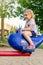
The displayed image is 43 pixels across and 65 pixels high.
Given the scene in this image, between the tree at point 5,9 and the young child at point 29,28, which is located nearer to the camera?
the young child at point 29,28

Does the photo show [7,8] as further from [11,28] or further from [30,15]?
[30,15]

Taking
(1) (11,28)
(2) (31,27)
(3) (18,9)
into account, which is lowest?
(1) (11,28)

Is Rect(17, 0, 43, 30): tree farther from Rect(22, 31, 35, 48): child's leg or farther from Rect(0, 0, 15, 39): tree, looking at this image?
Rect(22, 31, 35, 48): child's leg

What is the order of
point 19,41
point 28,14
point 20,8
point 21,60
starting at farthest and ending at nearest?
point 20,8 → point 21,60 → point 28,14 → point 19,41

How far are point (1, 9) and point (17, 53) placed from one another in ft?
32.7

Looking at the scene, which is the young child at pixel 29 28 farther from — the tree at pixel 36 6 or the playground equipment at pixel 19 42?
the tree at pixel 36 6

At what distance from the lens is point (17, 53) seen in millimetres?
3625

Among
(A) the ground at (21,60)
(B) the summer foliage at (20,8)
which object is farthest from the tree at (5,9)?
(A) the ground at (21,60)

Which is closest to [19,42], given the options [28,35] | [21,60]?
[28,35]

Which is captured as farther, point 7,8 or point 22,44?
point 7,8

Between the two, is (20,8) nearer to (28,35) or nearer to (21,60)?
(21,60)

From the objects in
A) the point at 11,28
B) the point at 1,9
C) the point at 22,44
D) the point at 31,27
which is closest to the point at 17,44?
the point at 22,44

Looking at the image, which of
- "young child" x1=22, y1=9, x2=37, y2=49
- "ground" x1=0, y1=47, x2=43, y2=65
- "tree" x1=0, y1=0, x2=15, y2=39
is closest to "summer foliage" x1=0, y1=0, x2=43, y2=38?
"tree" x1=0, y1=0, x2=15, y2=39

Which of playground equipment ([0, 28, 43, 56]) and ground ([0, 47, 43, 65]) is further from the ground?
playground equipment ([0, 28, 43, 56])
